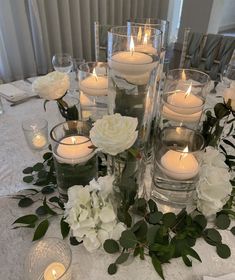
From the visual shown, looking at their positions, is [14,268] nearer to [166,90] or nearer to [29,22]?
[166,90]

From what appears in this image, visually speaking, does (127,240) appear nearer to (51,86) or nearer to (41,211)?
(41,211)

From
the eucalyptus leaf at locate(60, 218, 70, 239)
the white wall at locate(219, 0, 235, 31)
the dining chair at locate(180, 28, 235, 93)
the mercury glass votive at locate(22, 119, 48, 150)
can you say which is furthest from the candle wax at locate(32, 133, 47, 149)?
the white wall at locate(219, 0, 235, 31)

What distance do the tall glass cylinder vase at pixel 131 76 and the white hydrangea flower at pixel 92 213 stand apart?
0.14 m

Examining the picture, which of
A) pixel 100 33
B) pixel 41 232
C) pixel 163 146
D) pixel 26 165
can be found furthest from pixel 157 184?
pixel 100 33

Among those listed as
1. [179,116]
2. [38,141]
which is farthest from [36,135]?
[179,116]

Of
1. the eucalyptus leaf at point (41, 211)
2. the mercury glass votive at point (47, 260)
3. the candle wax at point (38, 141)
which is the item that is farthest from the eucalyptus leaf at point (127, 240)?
the candle wax at point (38, 141)

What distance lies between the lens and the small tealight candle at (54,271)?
0.48 metres

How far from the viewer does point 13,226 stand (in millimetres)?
573

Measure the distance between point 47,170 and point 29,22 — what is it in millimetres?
1739

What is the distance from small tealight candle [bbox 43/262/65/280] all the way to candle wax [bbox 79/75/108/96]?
0.45 m

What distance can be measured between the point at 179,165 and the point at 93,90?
331 millimetres

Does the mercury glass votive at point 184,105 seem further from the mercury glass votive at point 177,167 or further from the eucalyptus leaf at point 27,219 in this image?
the eucalyptus leaf at point 27,219

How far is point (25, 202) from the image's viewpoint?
62 centimetres

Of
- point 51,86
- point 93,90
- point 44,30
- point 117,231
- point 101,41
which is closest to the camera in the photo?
point 117,231
